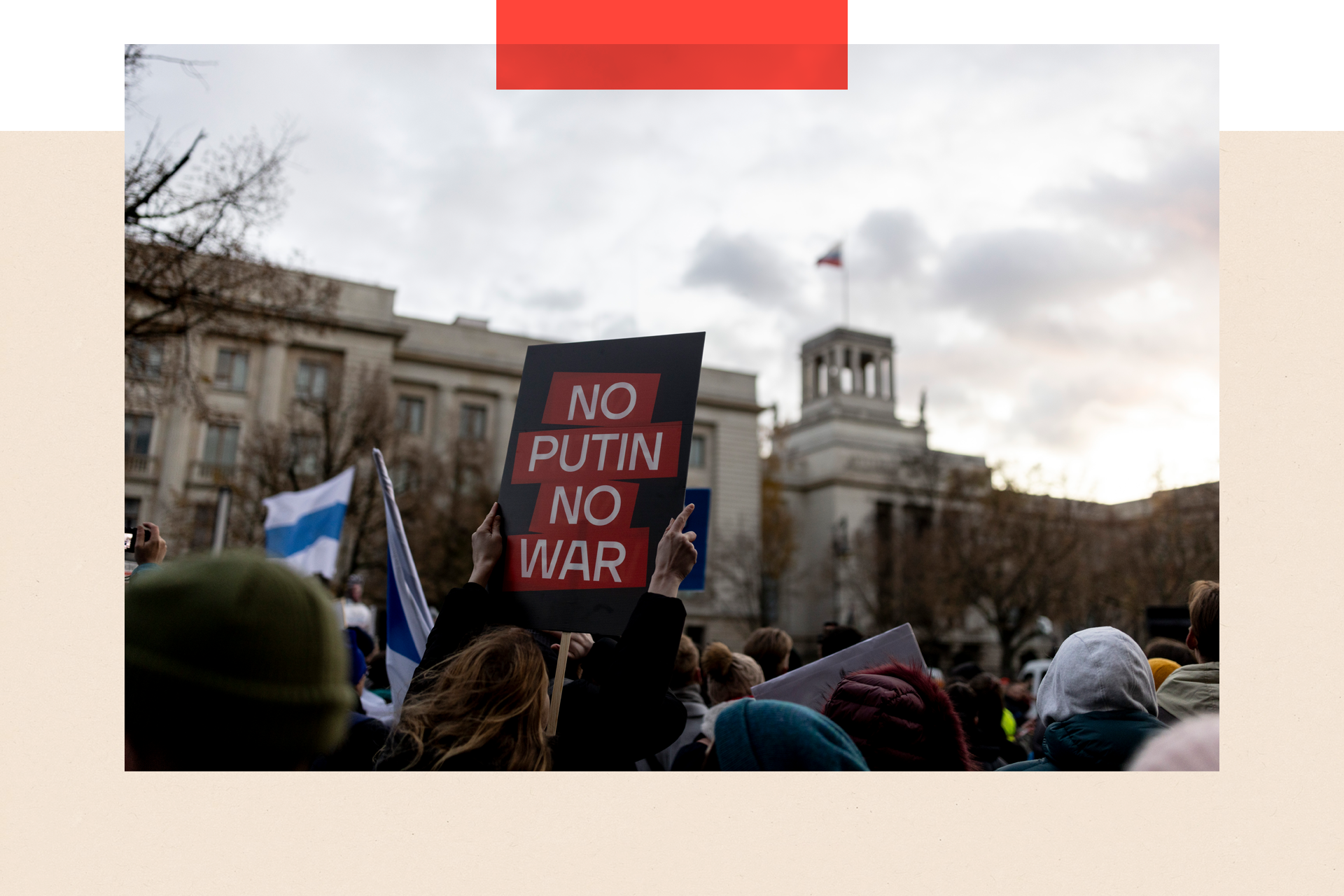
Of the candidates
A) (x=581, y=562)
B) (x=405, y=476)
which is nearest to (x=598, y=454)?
(x=581, y=562)

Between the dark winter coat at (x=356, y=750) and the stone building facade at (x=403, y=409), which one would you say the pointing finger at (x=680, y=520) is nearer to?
the dark winter coat at (x=356, y=750)

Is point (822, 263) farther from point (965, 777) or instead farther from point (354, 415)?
point (965, 777)

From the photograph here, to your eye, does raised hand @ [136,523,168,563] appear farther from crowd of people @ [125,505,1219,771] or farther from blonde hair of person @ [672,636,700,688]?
blonde hair of person @ [672,636,700,688]

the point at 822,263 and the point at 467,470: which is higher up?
the point at 822,263

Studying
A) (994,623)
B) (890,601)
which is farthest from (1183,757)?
(890,601)

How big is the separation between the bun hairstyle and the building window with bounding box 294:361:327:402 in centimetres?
3910

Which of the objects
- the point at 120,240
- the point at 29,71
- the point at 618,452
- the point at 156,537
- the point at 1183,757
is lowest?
the point at 1183,757

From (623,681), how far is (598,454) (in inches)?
37.1

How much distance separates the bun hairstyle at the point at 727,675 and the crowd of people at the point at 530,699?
0.40 metres

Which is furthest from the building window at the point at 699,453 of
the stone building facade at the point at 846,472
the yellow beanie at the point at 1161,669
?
the yellow beanie at the point at 1161,669

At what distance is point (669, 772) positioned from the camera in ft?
9.13

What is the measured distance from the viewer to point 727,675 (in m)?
4.84

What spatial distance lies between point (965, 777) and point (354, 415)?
31.0m

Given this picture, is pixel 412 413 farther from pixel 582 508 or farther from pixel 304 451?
pixel 582 508
